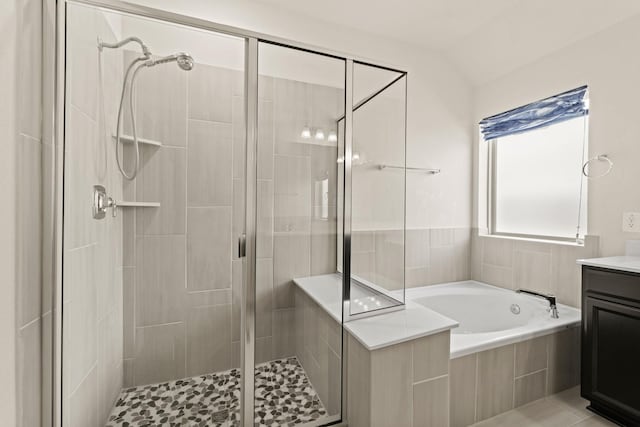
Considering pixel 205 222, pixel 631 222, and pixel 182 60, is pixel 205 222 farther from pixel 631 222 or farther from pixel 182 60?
pixel 631 222

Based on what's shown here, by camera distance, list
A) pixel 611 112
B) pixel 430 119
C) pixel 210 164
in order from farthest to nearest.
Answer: pixel 430 119 → pixel 611 112 → pixel 210 164

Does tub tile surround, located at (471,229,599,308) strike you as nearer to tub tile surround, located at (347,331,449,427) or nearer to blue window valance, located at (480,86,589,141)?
blue window valance, located at (480,86,589,141)

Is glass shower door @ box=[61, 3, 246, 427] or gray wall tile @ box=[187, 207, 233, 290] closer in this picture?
glass shower door @ box=[61, 3, 246, 427]

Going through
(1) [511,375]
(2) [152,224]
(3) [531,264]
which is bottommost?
(1) [511,375]

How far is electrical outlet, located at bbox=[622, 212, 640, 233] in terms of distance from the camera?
178 centimetres

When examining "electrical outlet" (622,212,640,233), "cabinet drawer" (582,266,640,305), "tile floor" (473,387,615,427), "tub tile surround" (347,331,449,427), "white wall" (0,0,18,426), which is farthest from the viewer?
"electrical outlet" (622,212,640,233)

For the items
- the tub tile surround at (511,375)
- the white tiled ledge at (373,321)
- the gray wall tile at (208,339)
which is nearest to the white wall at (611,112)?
the tub tile surround at (511,375)

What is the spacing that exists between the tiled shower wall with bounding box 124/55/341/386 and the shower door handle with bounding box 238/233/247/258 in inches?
1.1

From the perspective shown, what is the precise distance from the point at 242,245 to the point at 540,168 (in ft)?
8.24

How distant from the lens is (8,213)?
855 mm

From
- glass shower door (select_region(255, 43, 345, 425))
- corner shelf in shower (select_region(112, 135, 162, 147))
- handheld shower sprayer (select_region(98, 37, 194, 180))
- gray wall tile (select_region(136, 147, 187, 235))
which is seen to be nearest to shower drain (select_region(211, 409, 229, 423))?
glass shower door (select_region(255, 43, 345, 425))

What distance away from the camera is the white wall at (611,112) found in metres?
1.82

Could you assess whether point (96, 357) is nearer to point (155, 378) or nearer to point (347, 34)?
point (155, 378)

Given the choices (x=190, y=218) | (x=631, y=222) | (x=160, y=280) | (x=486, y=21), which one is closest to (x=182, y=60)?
(x=190, y=218)
